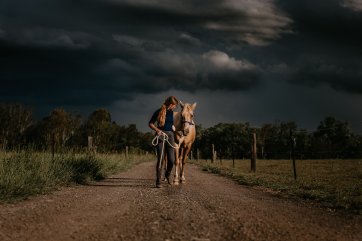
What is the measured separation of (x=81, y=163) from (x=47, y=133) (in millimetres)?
2660

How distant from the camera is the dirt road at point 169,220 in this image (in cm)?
488

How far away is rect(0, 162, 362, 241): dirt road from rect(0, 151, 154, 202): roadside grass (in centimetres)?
56

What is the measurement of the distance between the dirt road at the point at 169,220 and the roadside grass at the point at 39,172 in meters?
0.56

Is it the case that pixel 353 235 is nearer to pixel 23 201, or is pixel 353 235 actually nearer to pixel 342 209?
pixel 342 209

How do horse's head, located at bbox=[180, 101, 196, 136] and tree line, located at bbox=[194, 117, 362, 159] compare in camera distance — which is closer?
horse's head, located at bbox=[180, 101, 196, 136]

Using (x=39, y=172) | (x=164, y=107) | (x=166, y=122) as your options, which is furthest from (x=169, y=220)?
(x=166, y=122)

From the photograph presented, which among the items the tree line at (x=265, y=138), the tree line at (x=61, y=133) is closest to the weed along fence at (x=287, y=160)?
the tree line at (x=265, y=138)

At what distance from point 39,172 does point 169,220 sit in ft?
19.8

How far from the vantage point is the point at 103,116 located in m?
98.4

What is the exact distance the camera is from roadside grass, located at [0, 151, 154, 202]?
8461 mm

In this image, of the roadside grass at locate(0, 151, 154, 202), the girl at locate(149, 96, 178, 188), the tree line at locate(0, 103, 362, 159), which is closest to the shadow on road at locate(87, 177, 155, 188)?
the roadside grass at locate(0, 151, 154, 202)

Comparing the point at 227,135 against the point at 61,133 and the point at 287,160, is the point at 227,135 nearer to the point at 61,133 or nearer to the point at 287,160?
the point at 287,160

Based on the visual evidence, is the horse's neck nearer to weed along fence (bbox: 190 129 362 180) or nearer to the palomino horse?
the palomino horse

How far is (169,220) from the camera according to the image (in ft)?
19.0
